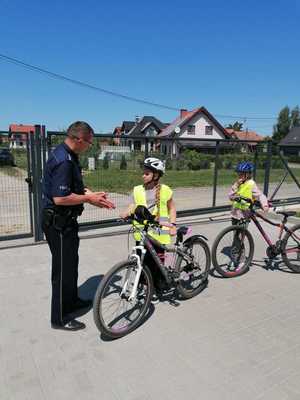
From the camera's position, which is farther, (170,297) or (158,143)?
(158,143)

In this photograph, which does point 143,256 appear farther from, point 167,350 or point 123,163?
Answer: point 123,163

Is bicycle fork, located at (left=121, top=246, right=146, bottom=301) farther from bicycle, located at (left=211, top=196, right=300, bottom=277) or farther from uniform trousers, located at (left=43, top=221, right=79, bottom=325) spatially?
bicycle, located at (left=211, top=196, right=300, bottom=277)

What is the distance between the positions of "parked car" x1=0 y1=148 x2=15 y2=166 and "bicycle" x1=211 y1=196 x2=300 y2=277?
3.95 m

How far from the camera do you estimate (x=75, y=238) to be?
11.3 ft

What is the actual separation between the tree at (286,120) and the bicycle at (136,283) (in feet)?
281

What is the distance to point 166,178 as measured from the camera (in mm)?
9672

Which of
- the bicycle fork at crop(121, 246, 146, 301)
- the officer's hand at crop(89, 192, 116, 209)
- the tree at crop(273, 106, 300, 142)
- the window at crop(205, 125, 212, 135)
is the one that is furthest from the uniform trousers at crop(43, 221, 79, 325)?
the tree at crop(273, 106, 300, 142)

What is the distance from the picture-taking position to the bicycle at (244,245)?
473 cm

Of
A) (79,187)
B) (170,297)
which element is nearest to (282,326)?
(170,297)

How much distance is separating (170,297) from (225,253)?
1.12m

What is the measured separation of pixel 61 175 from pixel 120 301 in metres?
1.51

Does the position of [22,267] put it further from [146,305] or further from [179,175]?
[179,175]

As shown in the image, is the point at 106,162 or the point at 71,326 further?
the point at 106,162

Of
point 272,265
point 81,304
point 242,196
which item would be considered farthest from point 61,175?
point 272,265
